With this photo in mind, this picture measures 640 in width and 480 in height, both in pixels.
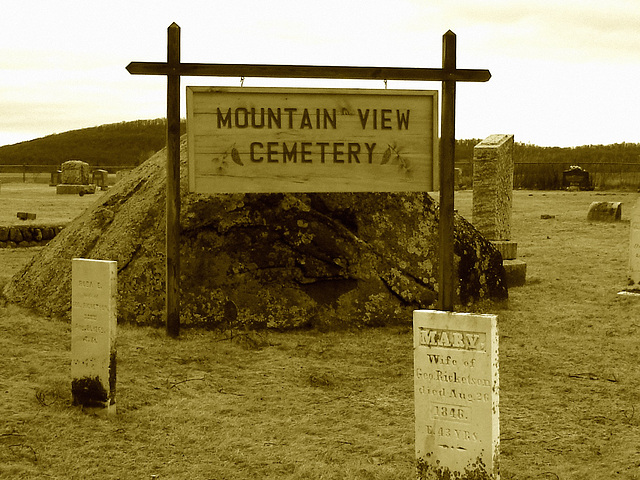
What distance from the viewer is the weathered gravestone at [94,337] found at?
187 inches

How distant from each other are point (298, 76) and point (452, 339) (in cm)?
370

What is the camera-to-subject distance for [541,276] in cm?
1045

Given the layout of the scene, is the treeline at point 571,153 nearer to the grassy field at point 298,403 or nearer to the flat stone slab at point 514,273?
the flat stone slab at point 514,273

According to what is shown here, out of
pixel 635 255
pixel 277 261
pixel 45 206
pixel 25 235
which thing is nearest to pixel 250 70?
pixel 277 261

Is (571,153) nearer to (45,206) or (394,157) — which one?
(45,206)

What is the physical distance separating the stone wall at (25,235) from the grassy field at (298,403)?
6.08m

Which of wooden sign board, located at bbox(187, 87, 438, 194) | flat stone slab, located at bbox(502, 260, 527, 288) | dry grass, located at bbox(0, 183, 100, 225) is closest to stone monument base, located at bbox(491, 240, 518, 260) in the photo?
flat stone slab, located at bbox(502, 260, 527, 288)

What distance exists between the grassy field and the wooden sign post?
0.58 metres

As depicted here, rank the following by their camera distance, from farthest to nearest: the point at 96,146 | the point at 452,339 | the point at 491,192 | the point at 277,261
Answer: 1. the point at 96,146
2. the point at 491,192
3. the point at 277,261
4. the point at 452,339

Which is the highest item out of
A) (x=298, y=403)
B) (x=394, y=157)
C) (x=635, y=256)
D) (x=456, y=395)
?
(x=394, y=157)

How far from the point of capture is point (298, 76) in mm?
6688

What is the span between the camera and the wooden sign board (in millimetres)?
6645

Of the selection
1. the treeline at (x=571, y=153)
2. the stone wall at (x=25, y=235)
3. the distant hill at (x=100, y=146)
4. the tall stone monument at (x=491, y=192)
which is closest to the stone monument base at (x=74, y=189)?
the stone wall at (x=25, y=235)

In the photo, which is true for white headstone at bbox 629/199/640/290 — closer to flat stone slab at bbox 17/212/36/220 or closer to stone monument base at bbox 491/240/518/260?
stone monument base at bbox 491/240/518/260
